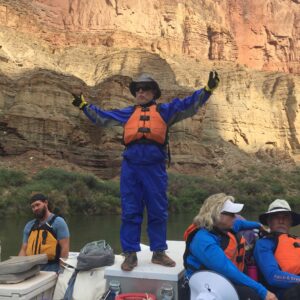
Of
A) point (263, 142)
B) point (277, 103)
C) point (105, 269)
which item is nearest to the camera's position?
point (105, 269)

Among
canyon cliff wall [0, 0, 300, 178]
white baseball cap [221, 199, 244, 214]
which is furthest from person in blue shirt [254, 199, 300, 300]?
canyon cliff wall [0, 0, 300, 178]

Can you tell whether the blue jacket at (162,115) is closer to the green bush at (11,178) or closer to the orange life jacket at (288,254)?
the orange life jacket at (288,254)

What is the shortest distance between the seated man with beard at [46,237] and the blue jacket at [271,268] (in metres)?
2.05

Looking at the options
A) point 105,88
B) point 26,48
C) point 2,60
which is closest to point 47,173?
point 105,88

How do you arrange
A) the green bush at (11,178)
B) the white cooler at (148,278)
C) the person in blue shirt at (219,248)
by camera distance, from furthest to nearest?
1. the green bush at (11,178)
2. the white cooler at (148,278)
3. the person in blue shirt at (219,248)

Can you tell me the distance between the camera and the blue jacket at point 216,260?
340 cm

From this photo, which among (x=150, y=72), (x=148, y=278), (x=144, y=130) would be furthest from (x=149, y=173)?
(x=150, y=72)

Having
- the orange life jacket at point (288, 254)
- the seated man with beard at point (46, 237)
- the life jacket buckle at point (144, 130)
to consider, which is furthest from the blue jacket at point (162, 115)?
the orange life jacket at point (288, 254)

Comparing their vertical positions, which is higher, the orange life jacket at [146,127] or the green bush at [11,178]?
the orange life jacket at [146,127]

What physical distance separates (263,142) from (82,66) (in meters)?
24.9

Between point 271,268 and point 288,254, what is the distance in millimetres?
206

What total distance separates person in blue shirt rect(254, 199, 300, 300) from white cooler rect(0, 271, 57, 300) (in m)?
1.84

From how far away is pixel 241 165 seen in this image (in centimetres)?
4497

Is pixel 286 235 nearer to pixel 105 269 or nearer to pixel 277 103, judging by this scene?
pixel 105 269
